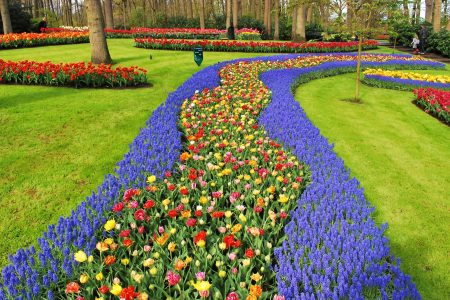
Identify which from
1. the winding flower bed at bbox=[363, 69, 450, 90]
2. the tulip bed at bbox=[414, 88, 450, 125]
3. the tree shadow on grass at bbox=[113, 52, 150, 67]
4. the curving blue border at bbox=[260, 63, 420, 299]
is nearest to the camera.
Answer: the curving blue border at bbox=[260, 63, 420, 299]

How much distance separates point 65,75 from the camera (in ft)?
36.5

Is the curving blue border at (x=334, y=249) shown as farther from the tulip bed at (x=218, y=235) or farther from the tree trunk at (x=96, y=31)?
the tree trunk at (x=96, y=31)

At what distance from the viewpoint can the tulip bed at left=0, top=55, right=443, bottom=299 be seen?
2.66m

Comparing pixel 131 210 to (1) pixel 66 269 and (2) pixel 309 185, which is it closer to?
(1) pixel 66 269

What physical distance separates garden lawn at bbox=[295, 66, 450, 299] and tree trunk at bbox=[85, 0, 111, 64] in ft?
27.8

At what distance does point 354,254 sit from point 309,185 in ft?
5.21

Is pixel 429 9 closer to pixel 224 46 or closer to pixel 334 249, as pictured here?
pixel 224 46

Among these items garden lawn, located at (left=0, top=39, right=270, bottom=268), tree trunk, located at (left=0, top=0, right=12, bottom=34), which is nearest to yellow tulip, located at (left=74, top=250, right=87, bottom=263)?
garden lawn, located at (left=0, top=39, right=270, bottom=268)

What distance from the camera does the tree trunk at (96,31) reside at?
13.7 metres

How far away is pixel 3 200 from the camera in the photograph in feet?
16.9

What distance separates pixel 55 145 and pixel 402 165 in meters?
→ 7.13

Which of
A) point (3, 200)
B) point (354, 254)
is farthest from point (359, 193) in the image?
point (3, 200)

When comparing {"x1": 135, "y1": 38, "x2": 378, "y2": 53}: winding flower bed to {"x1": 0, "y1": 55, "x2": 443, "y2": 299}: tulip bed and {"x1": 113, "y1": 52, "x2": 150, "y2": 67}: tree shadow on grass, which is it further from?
{"x1": 0, "y1": 55, "x2": 443, "y2": 299}: tulip bed

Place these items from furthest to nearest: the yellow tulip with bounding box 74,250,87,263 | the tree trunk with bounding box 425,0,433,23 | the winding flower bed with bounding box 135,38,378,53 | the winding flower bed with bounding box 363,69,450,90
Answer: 1. the tree trunk with bounding box 425,0,433,23
2. the winding flower bed with bounding box 135,38,378,53
3. the winding flower bed with bounding box 363,69,450,90
4. the yellow tulip with bounding box 74,250,87,263
